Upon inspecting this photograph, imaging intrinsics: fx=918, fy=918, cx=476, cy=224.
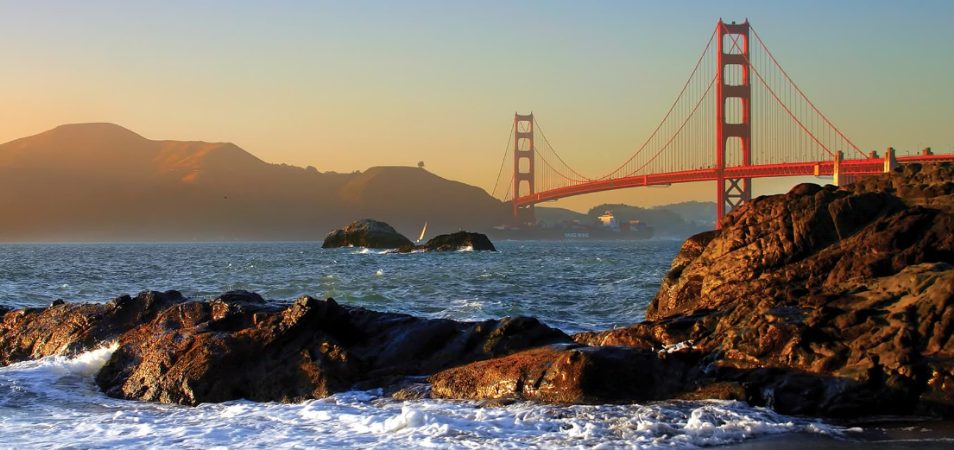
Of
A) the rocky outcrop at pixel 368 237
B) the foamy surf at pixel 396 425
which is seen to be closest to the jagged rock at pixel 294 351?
the foamy surf at pixel 396 425

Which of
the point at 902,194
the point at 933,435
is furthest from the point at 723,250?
the point at 933,435

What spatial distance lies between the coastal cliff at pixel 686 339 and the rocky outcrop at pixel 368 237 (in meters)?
59.1

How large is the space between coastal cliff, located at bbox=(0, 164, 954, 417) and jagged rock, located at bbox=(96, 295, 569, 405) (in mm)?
15

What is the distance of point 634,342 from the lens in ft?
28.2

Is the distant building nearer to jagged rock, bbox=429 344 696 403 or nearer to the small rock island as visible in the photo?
the small rock island

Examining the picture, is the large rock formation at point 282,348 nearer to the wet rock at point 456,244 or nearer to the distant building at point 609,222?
the wet rock at point 456,244

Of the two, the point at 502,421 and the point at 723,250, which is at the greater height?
the point at 723,250

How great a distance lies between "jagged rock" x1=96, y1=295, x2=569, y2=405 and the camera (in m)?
7.69

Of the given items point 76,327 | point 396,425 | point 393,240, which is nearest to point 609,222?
point 393,240

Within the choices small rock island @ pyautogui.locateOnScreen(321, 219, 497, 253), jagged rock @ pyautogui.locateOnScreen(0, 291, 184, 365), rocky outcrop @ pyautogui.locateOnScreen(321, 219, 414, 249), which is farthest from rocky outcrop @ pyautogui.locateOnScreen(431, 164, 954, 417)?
rocky outcrop @ pyautogui.locateOnScreen(321, 219, 414, 249)

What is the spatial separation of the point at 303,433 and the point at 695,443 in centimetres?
266

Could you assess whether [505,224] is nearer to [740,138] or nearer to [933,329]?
[740,138]

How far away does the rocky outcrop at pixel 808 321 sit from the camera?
22.1 ft

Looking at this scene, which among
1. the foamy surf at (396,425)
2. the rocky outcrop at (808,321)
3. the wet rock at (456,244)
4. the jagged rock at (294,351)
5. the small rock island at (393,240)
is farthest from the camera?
the small rock island at (393,240)
